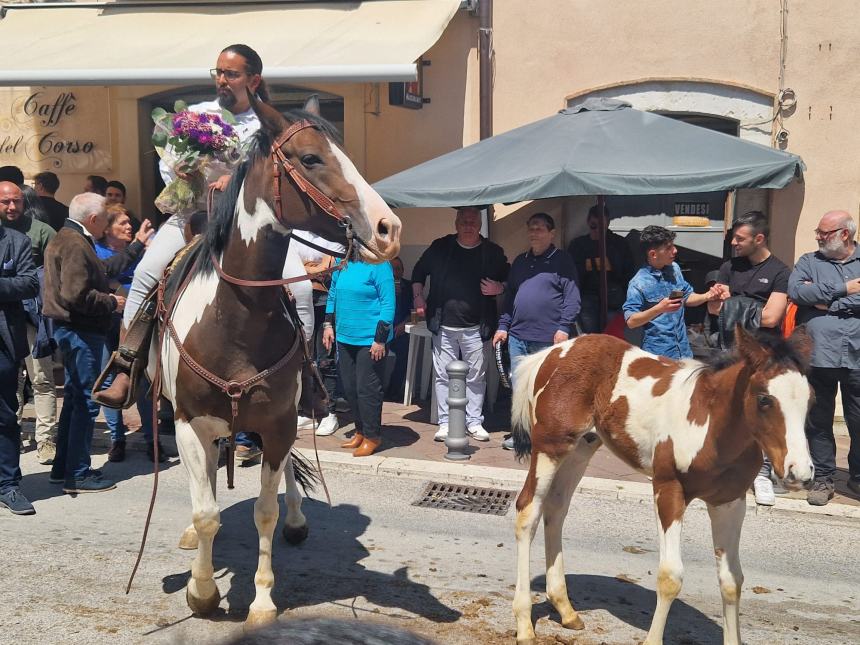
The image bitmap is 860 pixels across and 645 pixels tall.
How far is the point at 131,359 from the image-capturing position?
17.1 ft

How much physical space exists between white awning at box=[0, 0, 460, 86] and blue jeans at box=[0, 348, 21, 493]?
447 centimetres

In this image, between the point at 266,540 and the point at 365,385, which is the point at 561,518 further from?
the point at 365,385

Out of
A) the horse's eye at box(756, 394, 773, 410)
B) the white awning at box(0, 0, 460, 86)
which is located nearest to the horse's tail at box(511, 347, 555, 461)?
the horse's eye at box(756, 394, 773, 410)

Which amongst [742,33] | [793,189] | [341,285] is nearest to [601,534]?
[341,285]

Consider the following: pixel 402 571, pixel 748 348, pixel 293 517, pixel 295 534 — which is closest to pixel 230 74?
pixel 293 517

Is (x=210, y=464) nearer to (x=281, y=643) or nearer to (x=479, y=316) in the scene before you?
(x=281, y=643)

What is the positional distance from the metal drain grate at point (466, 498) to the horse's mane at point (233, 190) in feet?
9.72

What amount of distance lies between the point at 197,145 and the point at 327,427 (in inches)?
162

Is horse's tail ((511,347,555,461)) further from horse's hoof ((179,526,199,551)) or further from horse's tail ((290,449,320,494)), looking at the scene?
horse's hoof ((179,526,199,551))

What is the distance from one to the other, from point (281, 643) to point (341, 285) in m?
6.89

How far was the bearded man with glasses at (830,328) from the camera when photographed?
21.7ft

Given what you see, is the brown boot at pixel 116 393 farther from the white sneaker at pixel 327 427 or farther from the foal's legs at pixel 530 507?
the white sneaker at pixel 327 427

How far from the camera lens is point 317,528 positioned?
6.20m

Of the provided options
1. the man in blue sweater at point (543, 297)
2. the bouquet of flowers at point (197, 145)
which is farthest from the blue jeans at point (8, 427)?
the man in blue sweater at point (543, 297)
